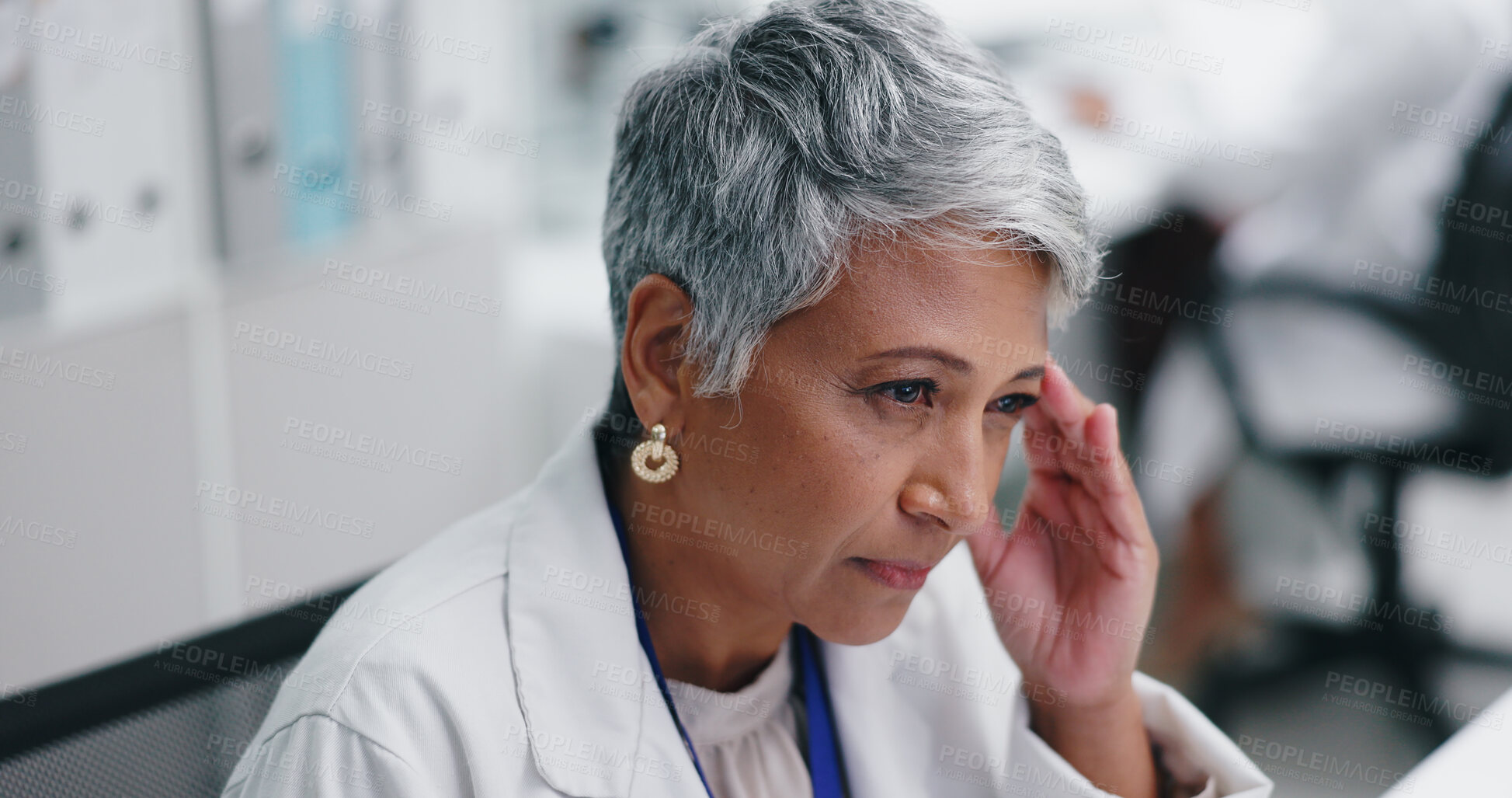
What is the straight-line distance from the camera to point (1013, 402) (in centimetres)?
107

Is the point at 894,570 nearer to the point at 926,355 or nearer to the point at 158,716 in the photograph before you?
the point at 926,355

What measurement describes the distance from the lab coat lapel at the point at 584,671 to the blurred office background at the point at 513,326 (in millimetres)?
1119

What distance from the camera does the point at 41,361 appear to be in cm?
190

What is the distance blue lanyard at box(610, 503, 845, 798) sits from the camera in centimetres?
107

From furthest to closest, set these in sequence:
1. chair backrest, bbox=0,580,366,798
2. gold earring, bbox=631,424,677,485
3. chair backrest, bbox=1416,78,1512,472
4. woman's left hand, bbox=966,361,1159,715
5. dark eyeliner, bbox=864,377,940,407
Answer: chair backrest, bbox=1416,78,1512,472 → woman's left hand, bbox=966,361,1159,715 → gold earring, bbox=631,424,677,485 → dark eyeliner, bbox=864,377,940,407 → chair backrest, bbox=0,580,366,798

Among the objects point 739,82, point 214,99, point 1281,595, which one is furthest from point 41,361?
point 1281,595

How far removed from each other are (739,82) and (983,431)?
385mm

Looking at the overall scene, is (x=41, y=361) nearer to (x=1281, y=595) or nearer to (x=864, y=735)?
(x=864, y=735)

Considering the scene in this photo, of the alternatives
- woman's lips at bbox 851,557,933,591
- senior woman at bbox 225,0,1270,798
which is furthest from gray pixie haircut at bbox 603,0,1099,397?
woman's lips at bbox 851,557,933,591

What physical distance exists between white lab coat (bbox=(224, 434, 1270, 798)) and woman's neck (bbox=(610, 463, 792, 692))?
0.04 feet

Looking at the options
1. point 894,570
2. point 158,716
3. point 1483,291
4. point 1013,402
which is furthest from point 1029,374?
point 1483,291

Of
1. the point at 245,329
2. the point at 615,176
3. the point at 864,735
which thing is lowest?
the point at 864,735

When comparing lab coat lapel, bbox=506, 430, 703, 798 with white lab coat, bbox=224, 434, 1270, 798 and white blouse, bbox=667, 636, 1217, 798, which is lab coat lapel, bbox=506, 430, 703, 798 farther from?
white blouse, bbox=667, 636, 1217, 798

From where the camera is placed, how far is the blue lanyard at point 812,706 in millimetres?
1073
